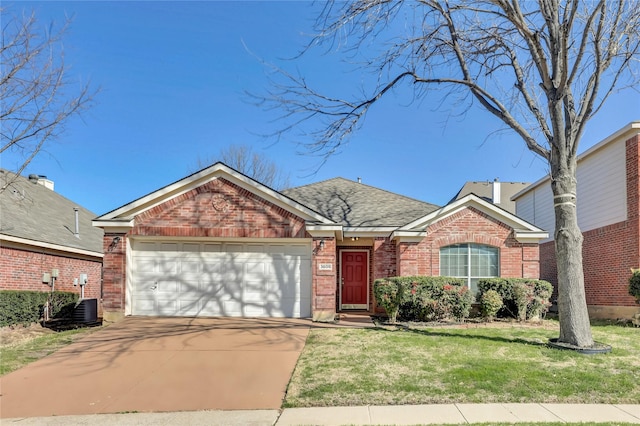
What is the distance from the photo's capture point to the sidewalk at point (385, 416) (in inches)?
191

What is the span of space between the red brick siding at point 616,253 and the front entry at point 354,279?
7954 millimetres

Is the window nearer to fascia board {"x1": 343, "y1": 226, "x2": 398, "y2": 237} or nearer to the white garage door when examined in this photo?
fascia board {"x1": 343, "y1": 226, "x2": 398, "y2": 237}

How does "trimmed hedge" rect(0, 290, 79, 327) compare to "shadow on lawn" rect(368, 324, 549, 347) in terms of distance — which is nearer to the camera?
"shadow on lawn" rect(368, 324, 549, 347)

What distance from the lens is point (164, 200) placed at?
11812 millimetres

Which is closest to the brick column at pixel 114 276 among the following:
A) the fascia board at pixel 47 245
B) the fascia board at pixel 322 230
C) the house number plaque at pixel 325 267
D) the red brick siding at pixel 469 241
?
the fascia board at pixel 47 245

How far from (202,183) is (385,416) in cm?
879

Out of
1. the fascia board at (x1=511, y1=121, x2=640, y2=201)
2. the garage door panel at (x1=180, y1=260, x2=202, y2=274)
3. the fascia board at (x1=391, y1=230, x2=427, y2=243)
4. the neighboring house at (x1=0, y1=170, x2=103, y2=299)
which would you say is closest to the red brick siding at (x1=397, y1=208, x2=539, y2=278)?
the fascia board at (x1=391, y1=230, x2=427, y2=243)

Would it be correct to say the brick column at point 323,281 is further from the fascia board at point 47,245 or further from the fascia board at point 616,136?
the fascia board at point 47,245

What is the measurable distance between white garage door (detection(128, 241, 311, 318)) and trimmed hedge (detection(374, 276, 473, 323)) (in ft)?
7.89

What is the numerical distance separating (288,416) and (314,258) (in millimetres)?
6805

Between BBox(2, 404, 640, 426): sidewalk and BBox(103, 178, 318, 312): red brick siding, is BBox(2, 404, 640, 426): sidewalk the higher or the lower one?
the lower one

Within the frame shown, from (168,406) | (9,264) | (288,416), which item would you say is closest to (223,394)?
(168,406)

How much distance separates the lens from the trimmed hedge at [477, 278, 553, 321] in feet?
38.4

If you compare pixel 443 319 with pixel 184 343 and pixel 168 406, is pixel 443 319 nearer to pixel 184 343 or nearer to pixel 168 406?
pixel 184 343
